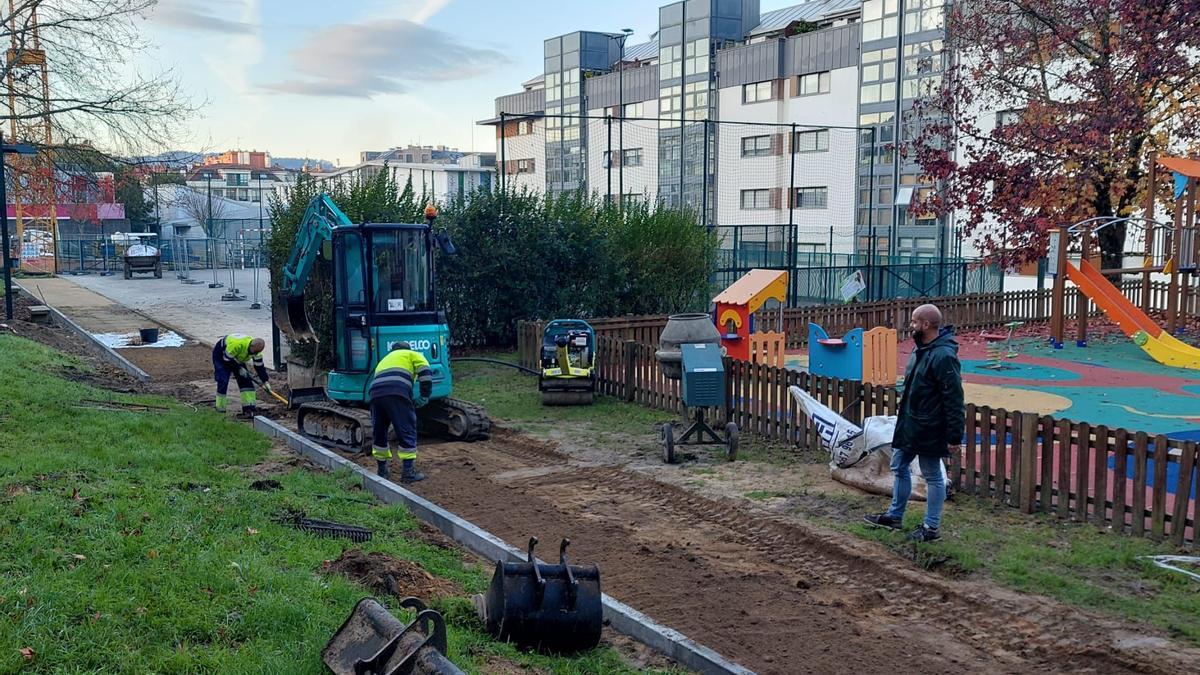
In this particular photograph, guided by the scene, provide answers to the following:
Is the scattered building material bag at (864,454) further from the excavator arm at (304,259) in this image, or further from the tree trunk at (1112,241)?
the tree trunk at (1112,241)

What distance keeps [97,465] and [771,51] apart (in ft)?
121

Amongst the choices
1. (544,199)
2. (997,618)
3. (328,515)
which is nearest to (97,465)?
(328,515)

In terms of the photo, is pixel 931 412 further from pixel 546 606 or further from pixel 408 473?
pixel 408 473

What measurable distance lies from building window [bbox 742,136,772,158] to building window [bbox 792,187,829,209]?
7.62ft

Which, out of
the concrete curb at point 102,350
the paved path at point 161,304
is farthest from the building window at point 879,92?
the concrete curb at point 102,350

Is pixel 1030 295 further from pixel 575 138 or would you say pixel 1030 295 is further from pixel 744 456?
pixel 575 138

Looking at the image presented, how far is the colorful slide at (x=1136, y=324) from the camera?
1805cm

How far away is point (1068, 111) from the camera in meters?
24.1

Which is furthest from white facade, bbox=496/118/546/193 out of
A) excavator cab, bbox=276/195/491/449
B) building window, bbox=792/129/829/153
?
excavator cab, bbox=276/195/491/449

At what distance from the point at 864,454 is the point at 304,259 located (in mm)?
7956

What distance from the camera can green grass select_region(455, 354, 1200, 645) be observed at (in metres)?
6.66

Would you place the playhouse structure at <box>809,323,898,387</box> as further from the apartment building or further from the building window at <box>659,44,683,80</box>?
the building window at <box>659,44,683,80</box>

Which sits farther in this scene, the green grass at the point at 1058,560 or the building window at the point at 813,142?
the building window at the point at 813,142

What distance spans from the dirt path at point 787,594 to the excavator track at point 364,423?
197cm
